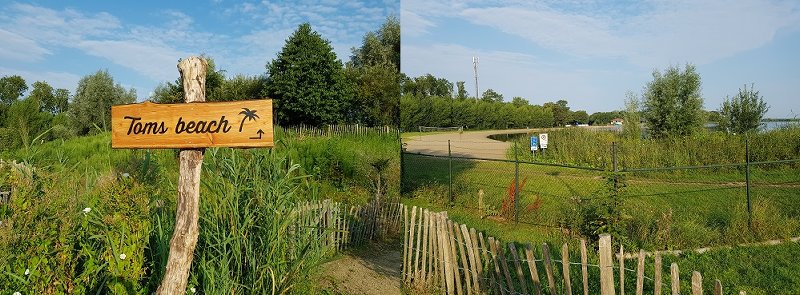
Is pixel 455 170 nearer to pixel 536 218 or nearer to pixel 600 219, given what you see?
pixel 536 218

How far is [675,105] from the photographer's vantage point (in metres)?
15.7

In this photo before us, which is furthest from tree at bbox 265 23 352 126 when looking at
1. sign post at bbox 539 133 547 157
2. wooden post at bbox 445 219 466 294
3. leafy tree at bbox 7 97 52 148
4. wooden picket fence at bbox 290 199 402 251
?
sign post at bbox 539 133 547 157

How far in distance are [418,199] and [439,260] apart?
188cm

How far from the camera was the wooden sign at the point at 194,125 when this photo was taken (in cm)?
187

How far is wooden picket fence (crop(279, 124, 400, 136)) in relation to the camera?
2.69 m

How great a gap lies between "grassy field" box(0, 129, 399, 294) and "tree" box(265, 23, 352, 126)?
153 mm

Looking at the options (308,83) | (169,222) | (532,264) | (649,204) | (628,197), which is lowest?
(649,204)

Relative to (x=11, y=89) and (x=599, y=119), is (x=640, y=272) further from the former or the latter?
(x=599, y=119)

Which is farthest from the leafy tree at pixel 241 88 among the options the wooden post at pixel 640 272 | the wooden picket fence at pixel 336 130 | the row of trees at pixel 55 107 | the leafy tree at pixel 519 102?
the leafy tree at pixel 519 102

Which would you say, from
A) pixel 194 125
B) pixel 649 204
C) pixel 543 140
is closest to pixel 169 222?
pixel 194 125

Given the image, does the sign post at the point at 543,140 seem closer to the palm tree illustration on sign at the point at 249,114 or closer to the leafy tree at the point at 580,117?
the leafy tree at the point at 580,117

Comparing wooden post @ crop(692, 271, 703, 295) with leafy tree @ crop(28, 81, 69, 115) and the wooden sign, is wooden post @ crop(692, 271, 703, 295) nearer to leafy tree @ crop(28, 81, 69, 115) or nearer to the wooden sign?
the wooden sign

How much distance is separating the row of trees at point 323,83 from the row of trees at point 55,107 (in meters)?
1.21

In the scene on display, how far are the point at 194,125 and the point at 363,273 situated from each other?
1.31 meters
